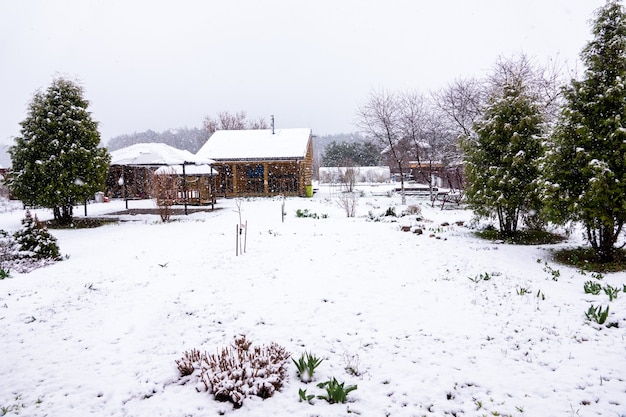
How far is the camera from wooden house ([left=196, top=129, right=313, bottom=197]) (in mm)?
26047

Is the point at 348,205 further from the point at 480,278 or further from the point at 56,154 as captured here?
the point at 56,154

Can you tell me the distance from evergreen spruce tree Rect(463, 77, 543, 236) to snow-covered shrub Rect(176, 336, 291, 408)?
805 centimetres

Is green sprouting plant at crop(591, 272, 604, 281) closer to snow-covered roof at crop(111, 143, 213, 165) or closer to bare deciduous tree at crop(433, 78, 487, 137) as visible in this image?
bare deciduous tree at crop(433, 78, 487, 137)

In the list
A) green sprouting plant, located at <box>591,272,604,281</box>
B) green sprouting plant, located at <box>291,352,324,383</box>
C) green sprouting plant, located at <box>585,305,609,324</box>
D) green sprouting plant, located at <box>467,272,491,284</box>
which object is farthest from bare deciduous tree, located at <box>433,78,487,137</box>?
green sprouting plant, located at <box>291,352,324,383</box>

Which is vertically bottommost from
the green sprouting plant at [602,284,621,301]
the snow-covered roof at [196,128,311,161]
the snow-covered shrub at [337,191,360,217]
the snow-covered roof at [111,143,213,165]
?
the green sprouting plant at [602,284,621,301]

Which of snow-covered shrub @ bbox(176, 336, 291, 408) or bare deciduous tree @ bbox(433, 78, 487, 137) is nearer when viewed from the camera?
snow-covered shrub @ bbox(176, 336, 291, 408)

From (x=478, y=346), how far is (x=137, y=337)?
15.0ft

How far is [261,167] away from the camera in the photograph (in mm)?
27203

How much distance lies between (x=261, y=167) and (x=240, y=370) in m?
24.1

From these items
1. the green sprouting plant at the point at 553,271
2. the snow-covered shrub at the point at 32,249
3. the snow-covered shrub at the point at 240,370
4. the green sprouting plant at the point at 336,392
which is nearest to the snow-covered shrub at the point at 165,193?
the snow-covered shrub at the point at 32,249

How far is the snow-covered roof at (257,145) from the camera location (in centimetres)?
2603

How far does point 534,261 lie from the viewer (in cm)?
819

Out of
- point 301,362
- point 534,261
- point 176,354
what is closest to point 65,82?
point 176,354

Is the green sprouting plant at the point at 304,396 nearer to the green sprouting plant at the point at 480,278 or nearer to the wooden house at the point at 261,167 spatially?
the green sprouting plant at the point at 480,278
